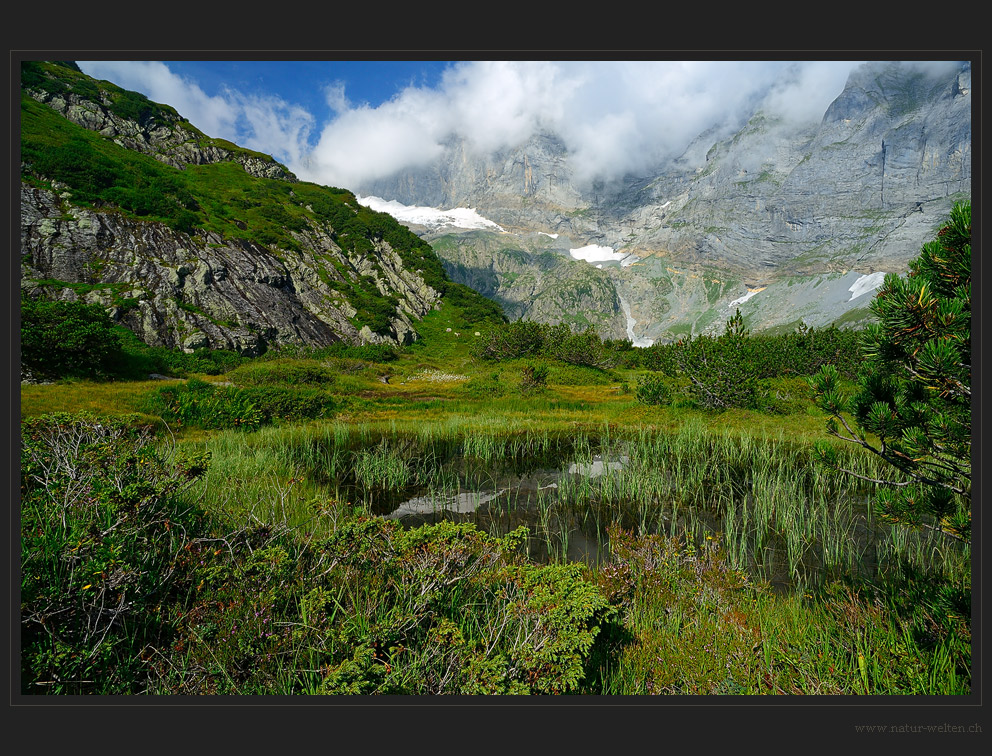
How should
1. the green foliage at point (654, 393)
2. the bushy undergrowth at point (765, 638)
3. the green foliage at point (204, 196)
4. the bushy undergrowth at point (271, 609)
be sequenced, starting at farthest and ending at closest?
the green foliage at point (204, 196) → the green foliage at point (654, 393) → the bushy undergrowth at point (765, 638) → the bushy undergrowth at point (271, 609)

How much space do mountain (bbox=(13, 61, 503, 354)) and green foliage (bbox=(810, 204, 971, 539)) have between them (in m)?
26.5

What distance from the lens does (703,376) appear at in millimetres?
20875

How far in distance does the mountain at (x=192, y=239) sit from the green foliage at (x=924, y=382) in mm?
26461

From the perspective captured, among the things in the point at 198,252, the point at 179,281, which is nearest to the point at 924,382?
the point at 179,281

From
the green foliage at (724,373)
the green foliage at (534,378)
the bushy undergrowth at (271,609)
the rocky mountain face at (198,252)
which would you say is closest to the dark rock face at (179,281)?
the rocky mountain face at (198,252)

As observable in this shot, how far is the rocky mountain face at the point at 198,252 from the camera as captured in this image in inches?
1277

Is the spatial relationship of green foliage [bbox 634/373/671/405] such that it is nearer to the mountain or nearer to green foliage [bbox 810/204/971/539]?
green foliage [bbox 810/204/971/539]

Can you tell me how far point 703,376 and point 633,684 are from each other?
2029cm

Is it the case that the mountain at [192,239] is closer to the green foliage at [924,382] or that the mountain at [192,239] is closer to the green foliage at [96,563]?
the green foliage at [96,563]

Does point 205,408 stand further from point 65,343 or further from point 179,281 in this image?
A: point 179,281

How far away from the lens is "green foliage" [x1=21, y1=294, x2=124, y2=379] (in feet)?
51.6

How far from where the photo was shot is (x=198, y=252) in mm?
41625

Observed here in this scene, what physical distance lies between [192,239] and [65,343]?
32.8 metres
